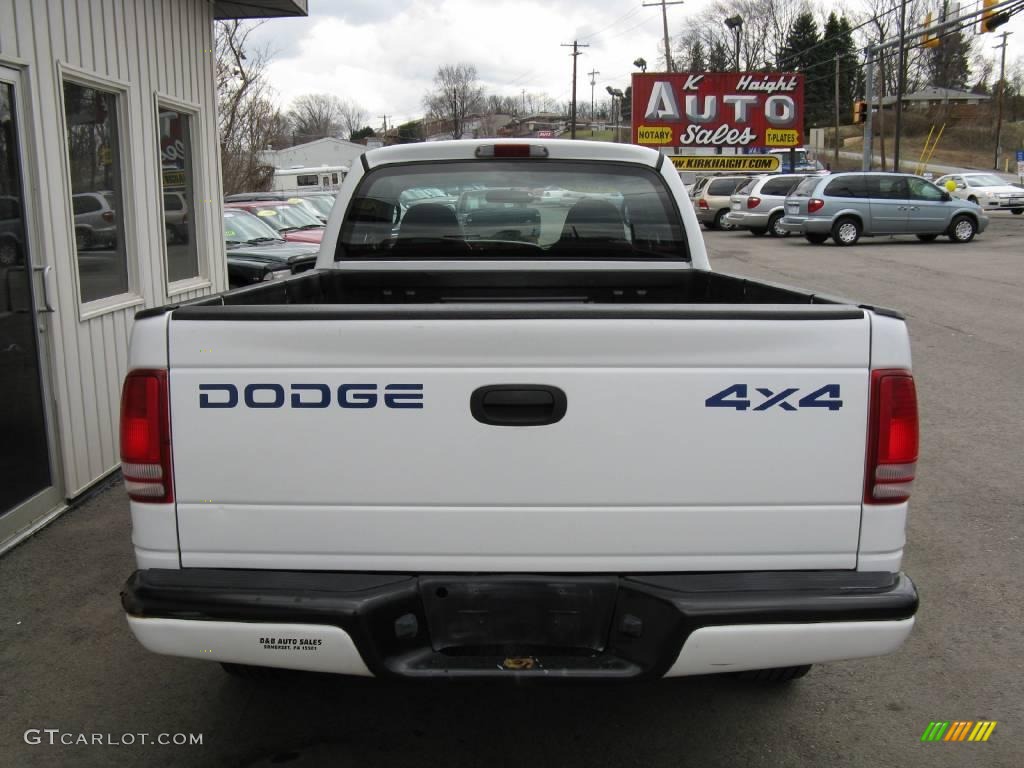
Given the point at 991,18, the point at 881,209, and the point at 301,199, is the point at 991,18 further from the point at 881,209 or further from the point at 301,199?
the point at 301,199

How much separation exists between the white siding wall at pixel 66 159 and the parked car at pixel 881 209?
20264 millimetres

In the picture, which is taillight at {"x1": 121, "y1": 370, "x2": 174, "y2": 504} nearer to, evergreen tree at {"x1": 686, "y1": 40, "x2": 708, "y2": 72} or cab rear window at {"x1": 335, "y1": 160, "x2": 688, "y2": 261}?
cab rear window at {"x1": 335, "y1": 160, "x2": 688, "y2": 261}

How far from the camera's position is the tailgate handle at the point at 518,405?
2.56 metres

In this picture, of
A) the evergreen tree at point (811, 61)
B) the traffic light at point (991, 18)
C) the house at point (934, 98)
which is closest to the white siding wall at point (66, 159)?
the traffic light at point (991, 18)

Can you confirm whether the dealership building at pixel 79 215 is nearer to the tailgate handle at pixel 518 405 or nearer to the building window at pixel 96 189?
the building window at pixel 96 189

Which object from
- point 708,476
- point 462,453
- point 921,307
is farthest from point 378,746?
point 921,307

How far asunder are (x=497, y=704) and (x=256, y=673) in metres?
0.87

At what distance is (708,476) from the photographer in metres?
2.60

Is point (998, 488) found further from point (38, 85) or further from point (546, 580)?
point (38, 85)

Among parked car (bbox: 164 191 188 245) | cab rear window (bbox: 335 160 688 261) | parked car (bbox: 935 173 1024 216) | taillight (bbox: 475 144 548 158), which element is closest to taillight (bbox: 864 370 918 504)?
cab rear window (bbox: 335 160 688 261)

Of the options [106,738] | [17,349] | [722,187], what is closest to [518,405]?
[106,738]

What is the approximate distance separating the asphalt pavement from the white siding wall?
1051 millimetres

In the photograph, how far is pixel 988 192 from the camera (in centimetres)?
3666

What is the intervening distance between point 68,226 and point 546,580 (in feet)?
13.8
